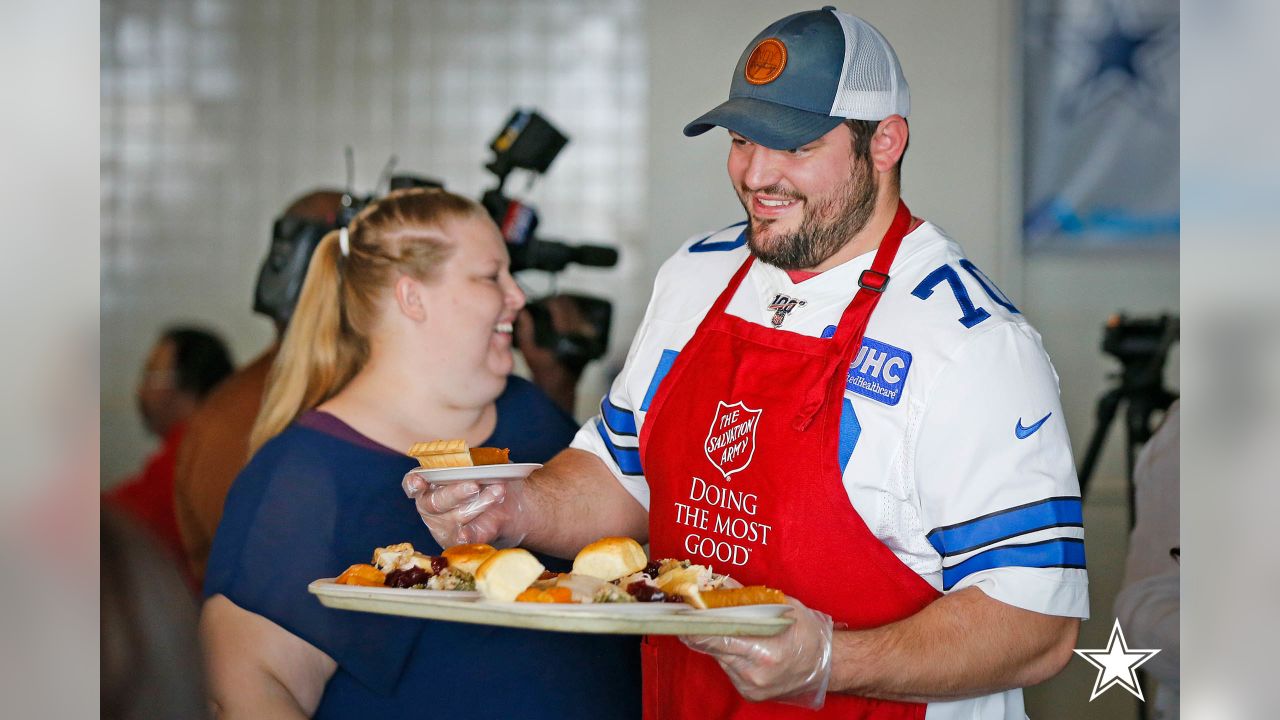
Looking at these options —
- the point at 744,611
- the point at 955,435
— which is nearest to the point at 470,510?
the point at 744,611

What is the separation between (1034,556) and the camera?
1754 millimetres

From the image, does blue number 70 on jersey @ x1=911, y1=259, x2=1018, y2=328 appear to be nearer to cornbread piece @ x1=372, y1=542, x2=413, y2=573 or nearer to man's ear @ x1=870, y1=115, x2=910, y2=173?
man's ear @ x1=870, y1=115, x2=910, y2=173

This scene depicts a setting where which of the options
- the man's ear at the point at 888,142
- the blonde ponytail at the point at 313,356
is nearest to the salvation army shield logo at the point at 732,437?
the man's ear at the point at 888,142

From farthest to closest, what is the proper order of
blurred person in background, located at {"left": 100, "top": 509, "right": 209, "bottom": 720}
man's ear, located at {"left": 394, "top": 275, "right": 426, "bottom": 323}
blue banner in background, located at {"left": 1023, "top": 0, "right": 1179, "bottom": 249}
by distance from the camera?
1. blue banner in background, located at {"left": 1023, "top": 0, "right": 1179, "bottom": 249}
2. blurred person in background, located at {"left": 100, "top": 509, "right": 209, "bottom": 720}
3. man's ear, located at {"left": 394, "top": 275, "right": 426, "bottom": 323}

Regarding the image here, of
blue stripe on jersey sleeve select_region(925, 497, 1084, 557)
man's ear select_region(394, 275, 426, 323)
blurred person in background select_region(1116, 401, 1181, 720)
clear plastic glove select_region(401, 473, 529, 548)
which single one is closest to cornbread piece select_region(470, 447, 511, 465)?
clear plastic glove select_region(401, 473, 529, 548)

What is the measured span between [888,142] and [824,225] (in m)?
0.19

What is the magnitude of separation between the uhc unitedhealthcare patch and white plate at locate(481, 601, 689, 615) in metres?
0.51

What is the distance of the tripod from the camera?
312cm

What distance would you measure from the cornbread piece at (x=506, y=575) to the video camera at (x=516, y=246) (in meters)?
1.43

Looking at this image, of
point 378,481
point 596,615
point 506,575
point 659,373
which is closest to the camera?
point 596,615

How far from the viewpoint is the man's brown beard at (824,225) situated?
2.01m

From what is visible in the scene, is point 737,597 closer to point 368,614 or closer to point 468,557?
point 468,557

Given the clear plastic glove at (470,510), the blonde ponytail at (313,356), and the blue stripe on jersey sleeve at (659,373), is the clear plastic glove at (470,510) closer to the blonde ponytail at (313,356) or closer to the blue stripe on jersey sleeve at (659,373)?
the blue stripe on jersey sleeve at (659,373)
